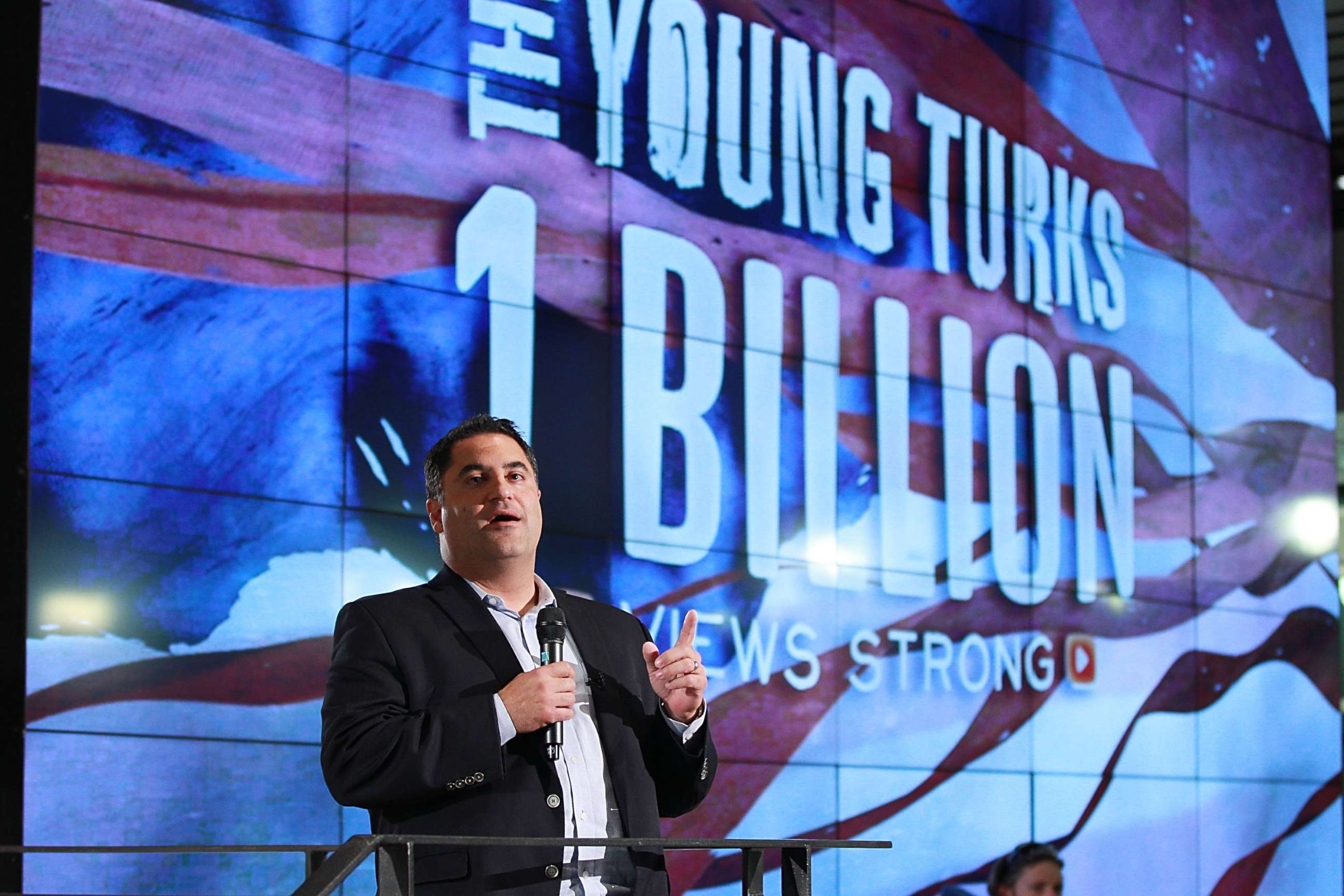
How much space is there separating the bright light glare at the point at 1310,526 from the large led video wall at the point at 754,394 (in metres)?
0.02

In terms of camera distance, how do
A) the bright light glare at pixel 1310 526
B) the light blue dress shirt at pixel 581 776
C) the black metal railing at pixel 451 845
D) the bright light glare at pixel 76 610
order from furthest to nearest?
the bright light glare at pixel 1310 526 → the bright light glare at pixel 76 610 → the light blue dress shirt at pixel 581 776 → the black metal railing at pixel 451 845

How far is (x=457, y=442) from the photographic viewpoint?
3.11m

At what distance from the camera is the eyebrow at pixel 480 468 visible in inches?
119

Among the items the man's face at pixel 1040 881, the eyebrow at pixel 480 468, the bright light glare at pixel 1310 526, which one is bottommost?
the man's face at pixel 1040 881

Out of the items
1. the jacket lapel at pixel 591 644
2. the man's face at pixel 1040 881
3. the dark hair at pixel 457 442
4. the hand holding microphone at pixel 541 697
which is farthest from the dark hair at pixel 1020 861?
the hand holding microphone at pixel 541 697

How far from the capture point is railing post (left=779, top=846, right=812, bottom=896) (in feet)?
9.53

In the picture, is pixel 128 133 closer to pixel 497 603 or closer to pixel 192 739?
pixel 192 739

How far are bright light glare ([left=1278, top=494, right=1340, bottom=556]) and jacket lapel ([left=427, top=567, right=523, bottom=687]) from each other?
681 centimetres

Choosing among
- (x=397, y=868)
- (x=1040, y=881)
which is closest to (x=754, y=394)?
(x=1040, y=881)

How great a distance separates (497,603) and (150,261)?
9.08 feet

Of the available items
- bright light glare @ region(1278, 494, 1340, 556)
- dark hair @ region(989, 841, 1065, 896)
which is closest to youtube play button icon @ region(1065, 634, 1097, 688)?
bright light glare @ region(1278, 494, 1340, 556)

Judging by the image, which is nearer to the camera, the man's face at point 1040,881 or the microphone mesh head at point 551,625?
the microphone mesh head at point 551,625

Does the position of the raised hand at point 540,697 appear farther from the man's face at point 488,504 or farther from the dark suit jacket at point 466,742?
the man's face at point 488,504

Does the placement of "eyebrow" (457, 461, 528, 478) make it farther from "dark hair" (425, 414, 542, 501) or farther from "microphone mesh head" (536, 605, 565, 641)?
"microphone mesh head" (536, 605, 565, 641)
